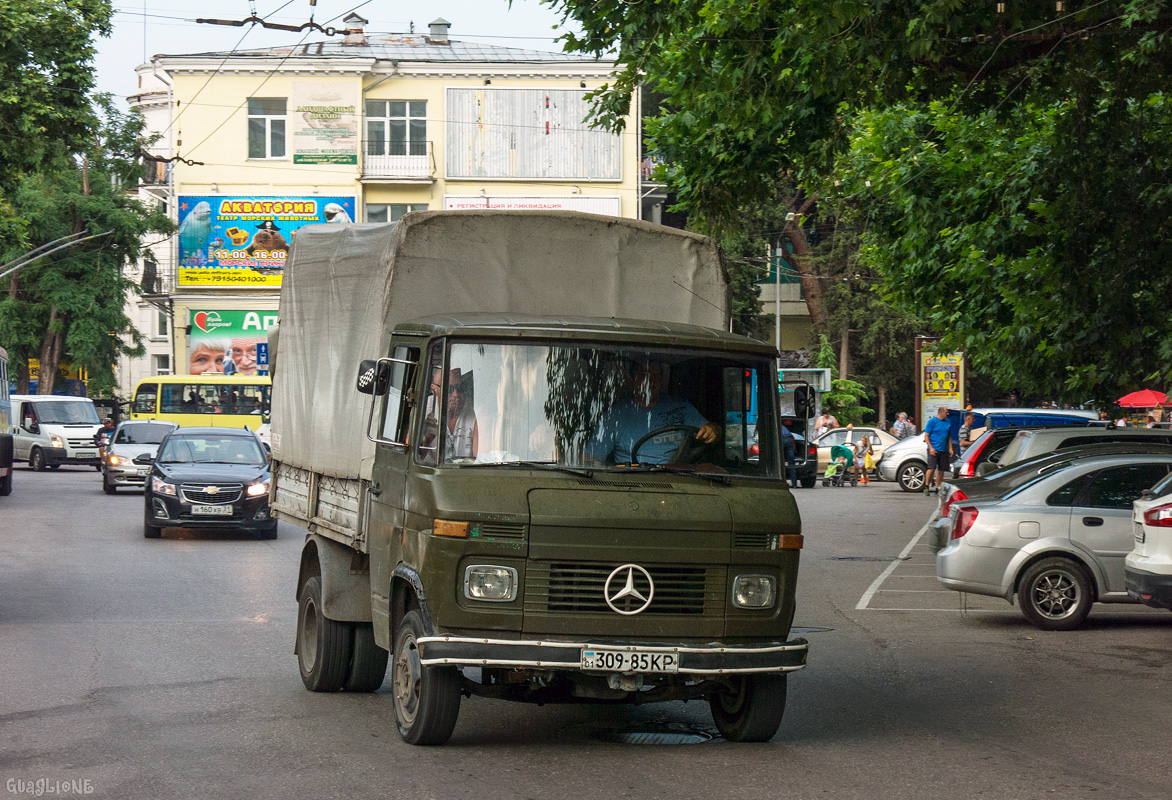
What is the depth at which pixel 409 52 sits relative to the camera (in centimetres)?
5422

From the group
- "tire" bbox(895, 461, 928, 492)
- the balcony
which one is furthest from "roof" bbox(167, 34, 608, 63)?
"tire" bbox(895, 461, 928, 492)

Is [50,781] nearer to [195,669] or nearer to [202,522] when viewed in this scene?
[195,669]

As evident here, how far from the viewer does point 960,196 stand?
843 inches

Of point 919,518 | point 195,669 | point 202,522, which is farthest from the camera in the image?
point 919,518

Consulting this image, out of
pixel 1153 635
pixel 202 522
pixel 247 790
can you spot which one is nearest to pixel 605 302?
pixel 247 790

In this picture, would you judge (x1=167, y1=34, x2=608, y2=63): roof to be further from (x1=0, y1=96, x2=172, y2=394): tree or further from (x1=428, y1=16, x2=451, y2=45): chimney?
(x1=0, y1=96, x2=172, y2=394): tree

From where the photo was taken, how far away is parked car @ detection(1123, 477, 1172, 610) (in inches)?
382

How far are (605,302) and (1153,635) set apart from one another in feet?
22.0

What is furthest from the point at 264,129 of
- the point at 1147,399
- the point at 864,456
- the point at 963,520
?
the point at 963,520

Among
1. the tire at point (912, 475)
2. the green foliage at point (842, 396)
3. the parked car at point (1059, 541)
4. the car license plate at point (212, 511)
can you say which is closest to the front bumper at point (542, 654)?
the parked car at point (1059, 541)

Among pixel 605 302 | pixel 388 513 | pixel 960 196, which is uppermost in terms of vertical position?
pixel 960 196

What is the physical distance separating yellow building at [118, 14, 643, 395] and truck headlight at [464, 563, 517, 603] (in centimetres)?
4370

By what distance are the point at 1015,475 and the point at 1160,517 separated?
3502 millimetres

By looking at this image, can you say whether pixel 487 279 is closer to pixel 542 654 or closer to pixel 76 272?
pixel 542 654
